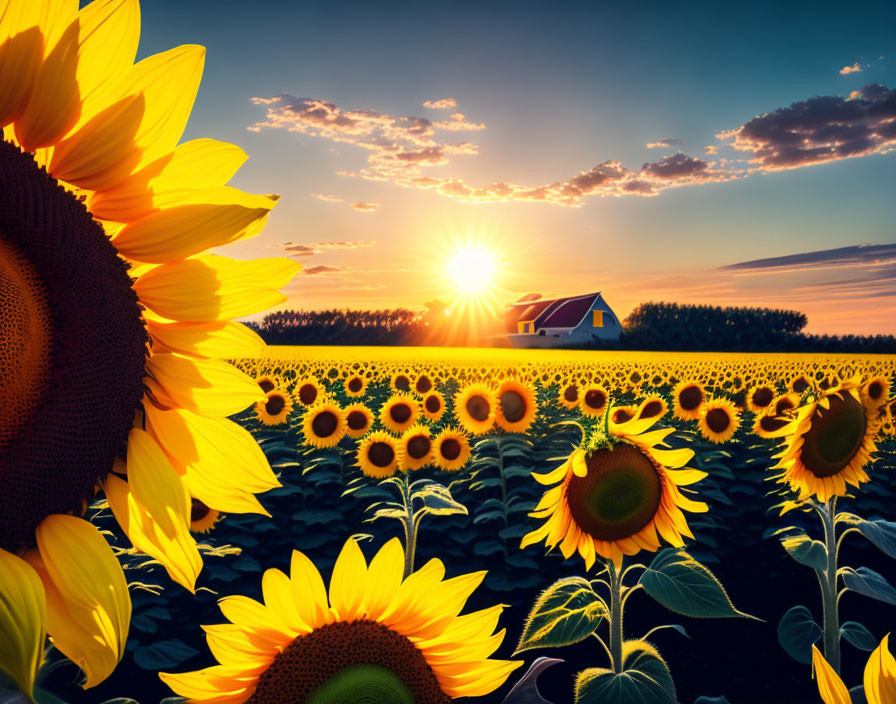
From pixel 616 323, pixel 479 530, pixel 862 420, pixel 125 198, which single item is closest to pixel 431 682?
pixel 125 198

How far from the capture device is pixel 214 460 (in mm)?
953

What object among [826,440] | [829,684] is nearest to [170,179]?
[829,684]

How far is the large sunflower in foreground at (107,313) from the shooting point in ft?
2.51

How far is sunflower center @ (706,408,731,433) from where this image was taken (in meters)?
9.62

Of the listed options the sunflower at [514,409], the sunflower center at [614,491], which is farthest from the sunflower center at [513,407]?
the sunflower center at [614,491]

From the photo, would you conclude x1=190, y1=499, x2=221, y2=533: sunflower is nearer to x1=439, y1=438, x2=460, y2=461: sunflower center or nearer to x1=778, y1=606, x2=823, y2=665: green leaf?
x1=439, y1=438, x2=460, y2=461: sunflower center

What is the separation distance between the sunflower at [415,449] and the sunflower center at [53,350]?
6.45 metres

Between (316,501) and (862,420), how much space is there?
6364mm

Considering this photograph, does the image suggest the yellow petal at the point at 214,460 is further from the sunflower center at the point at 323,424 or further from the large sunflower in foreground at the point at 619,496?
the sunflower center at the point at 323,424

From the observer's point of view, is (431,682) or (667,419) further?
(667,419)

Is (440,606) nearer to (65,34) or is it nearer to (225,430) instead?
(225,430)

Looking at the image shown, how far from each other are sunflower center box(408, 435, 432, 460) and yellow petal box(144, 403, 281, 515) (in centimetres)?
638

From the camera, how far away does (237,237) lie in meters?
0.86

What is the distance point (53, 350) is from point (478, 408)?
810cm
